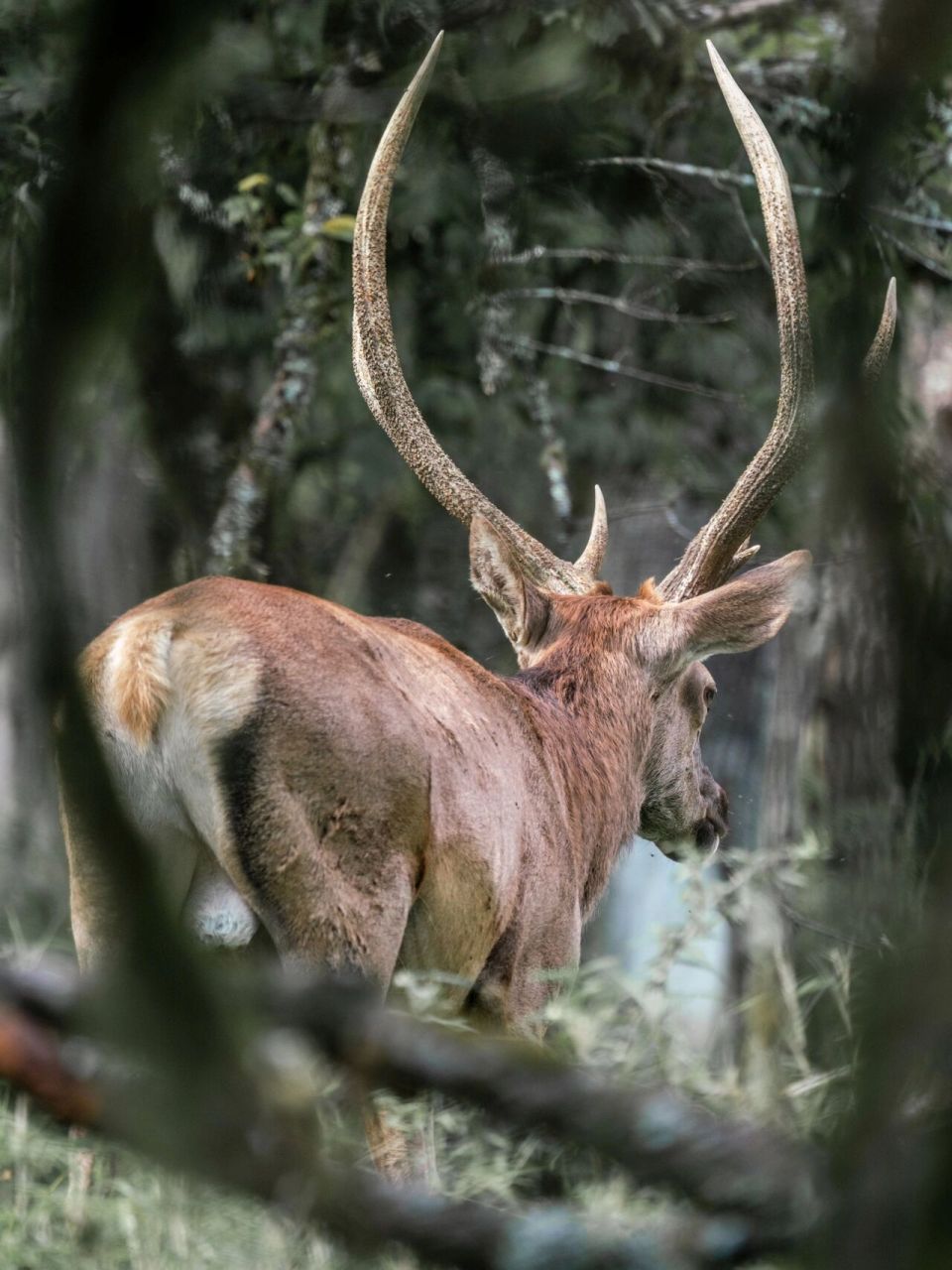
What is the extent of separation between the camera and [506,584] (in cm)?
505

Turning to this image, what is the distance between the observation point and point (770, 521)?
7902mm

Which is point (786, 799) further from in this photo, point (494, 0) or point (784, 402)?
point (494, 0)

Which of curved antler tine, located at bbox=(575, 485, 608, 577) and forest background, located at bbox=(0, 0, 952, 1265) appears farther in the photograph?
forest background, located at bbox=(0, 0, 952, 1265)

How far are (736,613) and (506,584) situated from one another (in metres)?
0.79

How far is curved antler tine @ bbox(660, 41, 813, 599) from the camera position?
15.5 feet

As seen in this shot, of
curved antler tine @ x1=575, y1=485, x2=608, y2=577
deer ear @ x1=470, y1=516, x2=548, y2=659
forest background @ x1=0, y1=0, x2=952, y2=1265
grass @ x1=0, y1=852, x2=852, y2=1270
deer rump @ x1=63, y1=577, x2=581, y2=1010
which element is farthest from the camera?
forest background @ x1=0, y1=0, x2=952, y2=1265

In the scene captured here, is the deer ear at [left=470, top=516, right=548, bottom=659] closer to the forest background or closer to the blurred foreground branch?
the forest background

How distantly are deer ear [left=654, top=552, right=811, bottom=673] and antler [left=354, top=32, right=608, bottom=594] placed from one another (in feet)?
2.17

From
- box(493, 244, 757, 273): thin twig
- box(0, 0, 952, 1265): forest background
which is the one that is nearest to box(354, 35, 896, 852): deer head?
box(0, 0, 952, 1265): forest background

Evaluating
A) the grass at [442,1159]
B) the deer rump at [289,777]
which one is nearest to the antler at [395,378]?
the deer rump at [289,777]

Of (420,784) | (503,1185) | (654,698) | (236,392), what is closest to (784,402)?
(654,698)

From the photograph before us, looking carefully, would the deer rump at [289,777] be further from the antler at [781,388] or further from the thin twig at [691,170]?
the thin twig at [691,170]

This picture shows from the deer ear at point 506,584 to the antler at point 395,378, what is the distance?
101mm

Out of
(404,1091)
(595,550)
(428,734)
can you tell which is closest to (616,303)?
(595,550)
